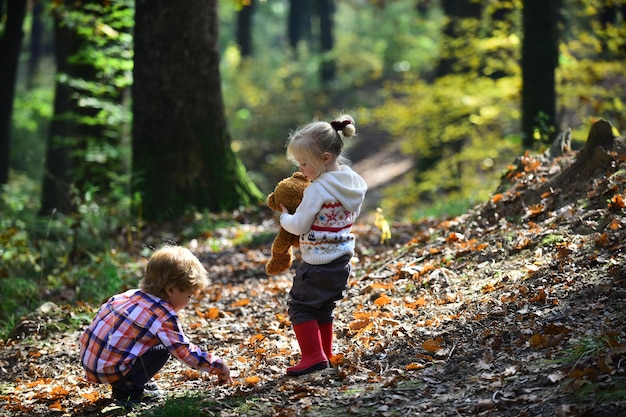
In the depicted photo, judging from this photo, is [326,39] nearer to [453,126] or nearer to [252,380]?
[453,126]

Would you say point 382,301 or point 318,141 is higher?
point 318,141

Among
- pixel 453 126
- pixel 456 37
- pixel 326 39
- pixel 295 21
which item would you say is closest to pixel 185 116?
pixel 453 126

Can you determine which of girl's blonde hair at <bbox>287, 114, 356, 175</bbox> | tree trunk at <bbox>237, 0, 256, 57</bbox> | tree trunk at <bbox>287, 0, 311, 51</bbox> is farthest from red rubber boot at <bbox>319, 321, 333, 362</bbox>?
tree trunk at <bbox>287, 0, 311, 51</bbox>

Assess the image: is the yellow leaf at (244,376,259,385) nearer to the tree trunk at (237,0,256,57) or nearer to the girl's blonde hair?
the girl's blonde hair

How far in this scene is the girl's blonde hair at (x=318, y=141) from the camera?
4266 millimetres

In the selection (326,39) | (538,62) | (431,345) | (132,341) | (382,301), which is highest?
(326,39)

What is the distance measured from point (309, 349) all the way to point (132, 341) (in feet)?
3.59

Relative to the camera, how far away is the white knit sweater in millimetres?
4297

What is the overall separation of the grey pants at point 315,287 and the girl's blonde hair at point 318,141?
0.63 meters

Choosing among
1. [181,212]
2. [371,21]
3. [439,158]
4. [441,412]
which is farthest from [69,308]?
[371,21]

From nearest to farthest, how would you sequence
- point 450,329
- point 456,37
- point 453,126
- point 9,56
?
point 450,329 → point 9,56 → point 453,126 → point 456,37

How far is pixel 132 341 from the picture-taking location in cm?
415

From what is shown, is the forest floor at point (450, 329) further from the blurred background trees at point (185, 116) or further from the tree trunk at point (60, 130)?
the tree trunk at point (60, 130)

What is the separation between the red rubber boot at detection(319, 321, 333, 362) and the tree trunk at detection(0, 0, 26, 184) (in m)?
11.3
